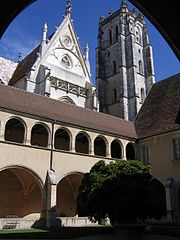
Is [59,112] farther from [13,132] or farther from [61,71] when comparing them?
[61,71]

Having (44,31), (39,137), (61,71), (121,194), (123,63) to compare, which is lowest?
(121,194)

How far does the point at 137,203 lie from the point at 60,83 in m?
→ 17.6

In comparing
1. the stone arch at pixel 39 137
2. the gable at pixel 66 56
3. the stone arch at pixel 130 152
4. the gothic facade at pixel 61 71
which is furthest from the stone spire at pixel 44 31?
the stone arch at pixel 130 152

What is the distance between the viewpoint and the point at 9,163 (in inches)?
634

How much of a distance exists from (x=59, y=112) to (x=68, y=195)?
6548 millimetres

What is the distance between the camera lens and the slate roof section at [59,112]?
17859mm

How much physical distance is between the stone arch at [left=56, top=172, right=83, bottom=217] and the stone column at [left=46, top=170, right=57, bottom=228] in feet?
14.5

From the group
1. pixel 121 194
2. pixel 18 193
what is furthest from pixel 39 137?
pixel 121 194

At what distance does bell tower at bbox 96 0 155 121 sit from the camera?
39.1 meters

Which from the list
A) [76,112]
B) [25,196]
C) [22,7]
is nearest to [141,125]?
[76,112]

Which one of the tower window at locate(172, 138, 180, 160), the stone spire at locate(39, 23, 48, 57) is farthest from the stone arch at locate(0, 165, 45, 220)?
the stone spire at locate(39, 23, 48, 57)

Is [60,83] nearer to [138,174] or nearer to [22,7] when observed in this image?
[138,174]

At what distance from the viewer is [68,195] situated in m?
22.2

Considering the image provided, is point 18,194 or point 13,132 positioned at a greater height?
point 13,132
